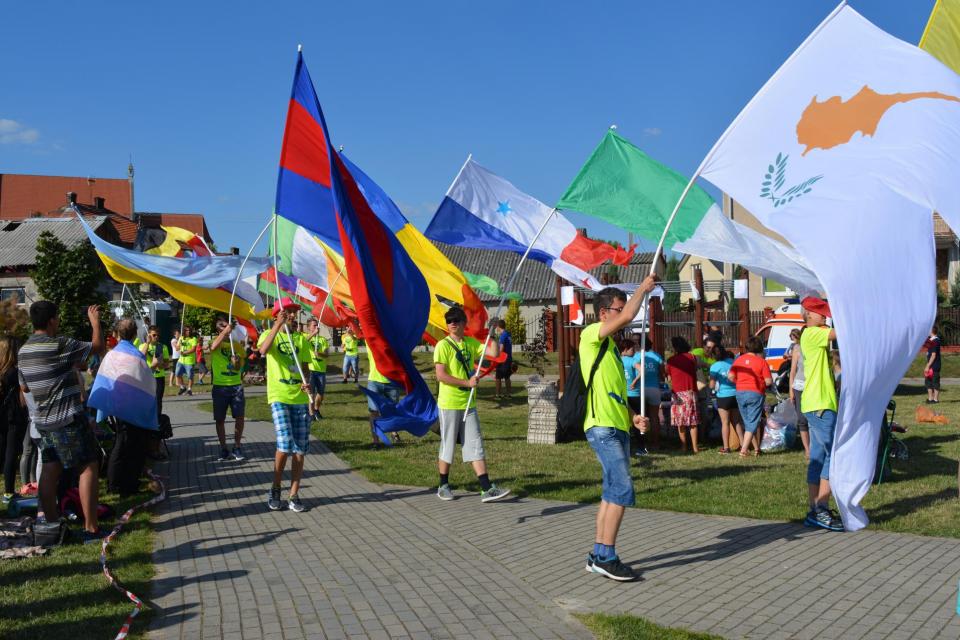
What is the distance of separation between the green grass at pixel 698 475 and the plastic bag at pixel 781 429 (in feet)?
0.80

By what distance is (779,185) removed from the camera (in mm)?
5305

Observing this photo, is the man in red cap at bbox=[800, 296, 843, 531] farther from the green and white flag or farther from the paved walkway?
the green and white flag

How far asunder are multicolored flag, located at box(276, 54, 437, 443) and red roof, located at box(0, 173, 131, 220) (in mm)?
86117

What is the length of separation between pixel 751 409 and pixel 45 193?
9411 centimetres

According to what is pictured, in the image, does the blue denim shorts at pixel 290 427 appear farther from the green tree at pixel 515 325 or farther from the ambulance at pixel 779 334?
the green tree at pixel 515 325

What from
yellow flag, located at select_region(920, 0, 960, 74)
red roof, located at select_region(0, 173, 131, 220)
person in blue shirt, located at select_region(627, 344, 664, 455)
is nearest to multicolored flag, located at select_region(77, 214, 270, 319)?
person in blue shirt, located at select_region(627, 344, 664, 455)

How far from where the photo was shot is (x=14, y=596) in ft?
17.6

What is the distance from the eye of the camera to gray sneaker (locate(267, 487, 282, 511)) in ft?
26.6

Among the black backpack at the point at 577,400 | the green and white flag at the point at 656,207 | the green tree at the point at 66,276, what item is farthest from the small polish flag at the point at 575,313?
the green tree at the point at 66,276

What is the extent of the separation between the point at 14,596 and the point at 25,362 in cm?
196

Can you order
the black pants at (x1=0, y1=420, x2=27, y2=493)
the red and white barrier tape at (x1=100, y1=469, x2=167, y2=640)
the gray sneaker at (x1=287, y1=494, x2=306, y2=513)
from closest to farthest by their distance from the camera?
the red and white barrier tape at (x1=100, y1=469, x2=167, y2=640) < the gray sneaker at (x1=287, y1=494, x2=306, y2=513) < the black pants at (x1=0, y1=420, x2=27, y2=493)

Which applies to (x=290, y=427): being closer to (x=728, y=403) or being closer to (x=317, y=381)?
(x=728, y=403)

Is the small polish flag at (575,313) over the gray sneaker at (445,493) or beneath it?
over

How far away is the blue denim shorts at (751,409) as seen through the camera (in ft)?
36.0
